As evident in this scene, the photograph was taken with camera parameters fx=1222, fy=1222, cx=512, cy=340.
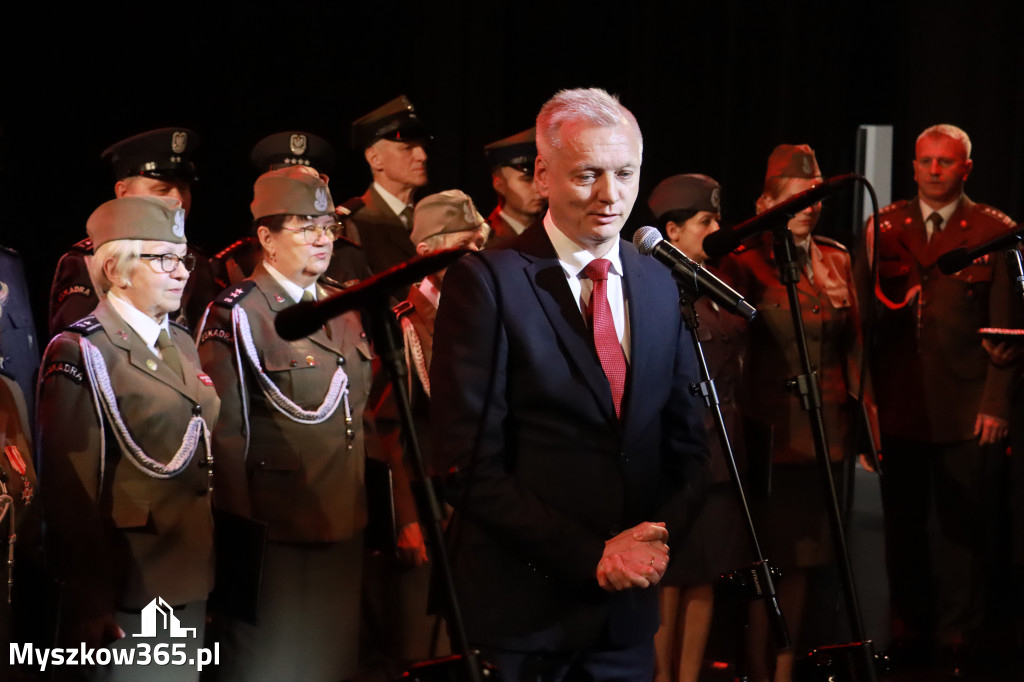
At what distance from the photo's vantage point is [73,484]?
292 centimetres

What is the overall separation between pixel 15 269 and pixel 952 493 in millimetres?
3409

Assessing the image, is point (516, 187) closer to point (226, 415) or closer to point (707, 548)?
point (707, 548)

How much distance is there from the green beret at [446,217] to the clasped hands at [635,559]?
2.07 meters

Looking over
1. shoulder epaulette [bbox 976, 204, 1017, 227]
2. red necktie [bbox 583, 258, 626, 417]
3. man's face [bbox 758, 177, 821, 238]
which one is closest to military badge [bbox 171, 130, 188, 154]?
man's face [bbox 758, 177, 821, 238]

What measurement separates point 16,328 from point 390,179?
1.73 metres

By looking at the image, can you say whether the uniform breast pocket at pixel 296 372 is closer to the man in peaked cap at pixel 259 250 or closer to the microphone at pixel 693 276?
the man in peaked cap at pixel 259 250

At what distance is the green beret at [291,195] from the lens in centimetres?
362

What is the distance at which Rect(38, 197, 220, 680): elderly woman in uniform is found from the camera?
292 cm

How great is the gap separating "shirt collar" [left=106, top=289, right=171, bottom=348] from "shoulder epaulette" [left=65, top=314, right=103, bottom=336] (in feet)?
0.23

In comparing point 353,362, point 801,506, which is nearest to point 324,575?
point 353,362

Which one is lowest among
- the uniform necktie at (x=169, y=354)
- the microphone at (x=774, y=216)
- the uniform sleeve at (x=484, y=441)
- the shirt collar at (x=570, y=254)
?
the uniform sleeve at (x=484, y=441)

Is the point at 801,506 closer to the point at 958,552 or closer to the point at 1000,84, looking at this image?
the point at 958,552

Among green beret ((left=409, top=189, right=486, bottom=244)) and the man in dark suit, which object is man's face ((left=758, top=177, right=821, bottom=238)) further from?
the man in dark suit

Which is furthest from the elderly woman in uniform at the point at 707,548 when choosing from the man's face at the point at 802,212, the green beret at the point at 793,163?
the green beret at the point at 793,163
